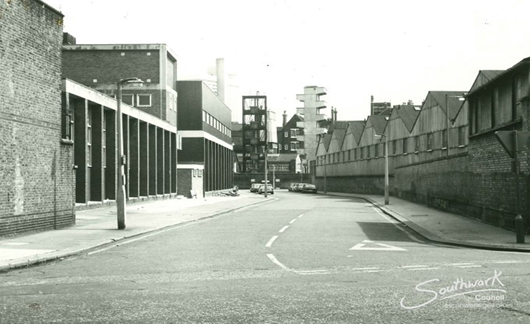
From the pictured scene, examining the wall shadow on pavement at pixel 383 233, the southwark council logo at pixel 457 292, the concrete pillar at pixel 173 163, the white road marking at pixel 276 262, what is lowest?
the wall shadow on pavement at pixel 383 233

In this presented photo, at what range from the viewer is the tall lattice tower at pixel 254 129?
122m

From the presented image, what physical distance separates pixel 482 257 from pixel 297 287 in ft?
18.6

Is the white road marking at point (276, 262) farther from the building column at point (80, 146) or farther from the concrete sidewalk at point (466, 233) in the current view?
the building column at point (80, 146)

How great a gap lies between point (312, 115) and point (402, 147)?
55.5 m

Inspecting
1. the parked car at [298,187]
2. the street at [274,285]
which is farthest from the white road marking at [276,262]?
the parked car at [298,187]

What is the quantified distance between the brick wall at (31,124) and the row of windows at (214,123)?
45830 mm

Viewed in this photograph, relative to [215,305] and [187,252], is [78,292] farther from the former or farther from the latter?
[187,252]

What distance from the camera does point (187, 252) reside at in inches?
567

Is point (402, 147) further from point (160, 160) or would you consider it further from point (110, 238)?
point (110, 238)

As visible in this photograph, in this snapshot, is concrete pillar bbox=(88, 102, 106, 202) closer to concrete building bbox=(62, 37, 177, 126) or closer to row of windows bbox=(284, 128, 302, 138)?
concrete building bbox=(62, 37, 177, 126)

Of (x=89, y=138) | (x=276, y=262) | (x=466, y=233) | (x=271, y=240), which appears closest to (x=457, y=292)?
(x=276, y=262)

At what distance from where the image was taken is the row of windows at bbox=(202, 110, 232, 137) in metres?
68.7

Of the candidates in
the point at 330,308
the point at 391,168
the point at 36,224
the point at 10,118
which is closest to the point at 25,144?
the point at 10,118

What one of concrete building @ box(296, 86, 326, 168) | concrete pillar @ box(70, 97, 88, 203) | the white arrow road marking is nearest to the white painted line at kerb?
the white arrow road marking
